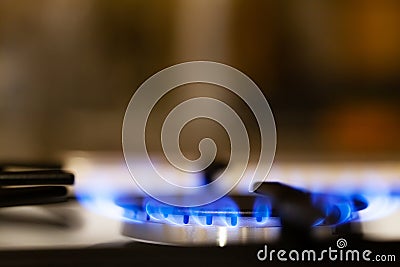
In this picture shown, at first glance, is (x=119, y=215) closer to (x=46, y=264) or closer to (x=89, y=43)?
(x=46, y=264)

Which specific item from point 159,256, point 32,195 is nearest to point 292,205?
point 159,256

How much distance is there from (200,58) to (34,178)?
0.21 m

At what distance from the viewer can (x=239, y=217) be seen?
0.61m

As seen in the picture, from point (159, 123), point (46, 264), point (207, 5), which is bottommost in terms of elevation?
point (46, 264)

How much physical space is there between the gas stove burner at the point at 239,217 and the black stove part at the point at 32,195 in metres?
0.06

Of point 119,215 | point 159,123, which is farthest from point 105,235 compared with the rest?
point 159,123

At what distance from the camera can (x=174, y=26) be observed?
722 millimetres

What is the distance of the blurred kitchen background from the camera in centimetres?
69

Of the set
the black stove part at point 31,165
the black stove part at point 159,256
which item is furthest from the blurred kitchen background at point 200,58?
the black stove part at point 159,256

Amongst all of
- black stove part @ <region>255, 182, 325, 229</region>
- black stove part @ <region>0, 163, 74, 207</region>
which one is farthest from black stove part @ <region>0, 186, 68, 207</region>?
black stove part @ <region>255, 182, 325, 229</region>

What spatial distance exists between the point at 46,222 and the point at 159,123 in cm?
17

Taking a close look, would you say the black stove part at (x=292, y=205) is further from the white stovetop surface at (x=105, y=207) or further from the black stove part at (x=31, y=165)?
the black stove part at (x=31, y=165)

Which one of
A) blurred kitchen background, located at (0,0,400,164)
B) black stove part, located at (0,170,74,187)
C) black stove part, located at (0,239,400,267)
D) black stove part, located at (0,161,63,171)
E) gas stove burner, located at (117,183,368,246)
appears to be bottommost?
black stove part, located at (0,239,400,267)

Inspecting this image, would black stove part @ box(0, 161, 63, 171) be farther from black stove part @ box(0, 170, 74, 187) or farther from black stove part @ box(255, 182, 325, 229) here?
black stove part @ box(255, 182, 325, 229)
